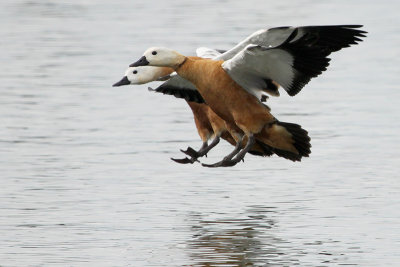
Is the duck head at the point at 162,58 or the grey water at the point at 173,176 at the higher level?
the duck head at the point at 162,58

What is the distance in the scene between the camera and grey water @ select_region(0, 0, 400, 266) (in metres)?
9.03

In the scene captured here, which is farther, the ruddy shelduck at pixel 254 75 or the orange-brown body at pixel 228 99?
the orange-brown body at pixel 228 99

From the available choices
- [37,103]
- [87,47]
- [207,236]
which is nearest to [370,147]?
[207,236]

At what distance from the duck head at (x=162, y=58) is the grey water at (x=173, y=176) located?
1162 millimetres

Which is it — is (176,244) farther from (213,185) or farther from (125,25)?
(125,25)

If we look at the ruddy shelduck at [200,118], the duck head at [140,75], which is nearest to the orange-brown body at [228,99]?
the ruddy shelduck at [200,118]

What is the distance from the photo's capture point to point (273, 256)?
28.7ft

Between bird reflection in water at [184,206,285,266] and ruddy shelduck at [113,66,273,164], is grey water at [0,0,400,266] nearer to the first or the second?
bird reflection in water at [184,206,285,266]

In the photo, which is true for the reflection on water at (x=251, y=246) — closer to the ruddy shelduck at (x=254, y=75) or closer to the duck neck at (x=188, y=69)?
the ruddy shelduck at (x=254, y=75)

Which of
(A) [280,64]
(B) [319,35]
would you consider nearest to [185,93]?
(A) [280,64]

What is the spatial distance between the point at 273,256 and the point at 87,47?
12.9m

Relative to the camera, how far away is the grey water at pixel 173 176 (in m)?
9.03

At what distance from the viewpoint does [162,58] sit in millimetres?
10500

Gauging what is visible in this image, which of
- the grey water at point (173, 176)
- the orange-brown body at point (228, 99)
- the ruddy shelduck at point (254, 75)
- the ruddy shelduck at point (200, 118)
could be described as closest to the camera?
the grey water at point (173, 176)
